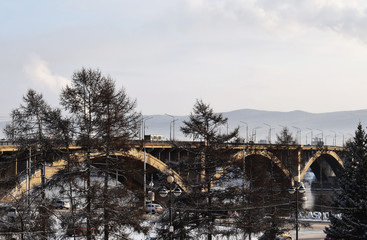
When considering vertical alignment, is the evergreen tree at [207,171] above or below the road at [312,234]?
above

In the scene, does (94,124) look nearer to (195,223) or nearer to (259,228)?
(195,223)

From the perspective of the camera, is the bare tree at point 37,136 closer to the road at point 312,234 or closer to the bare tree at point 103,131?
the bare tree at point 103,131

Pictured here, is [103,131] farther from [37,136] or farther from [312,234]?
[312,234]

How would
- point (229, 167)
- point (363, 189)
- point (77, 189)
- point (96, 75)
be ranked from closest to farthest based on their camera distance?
point (77, 189) < point (96, 75) < point (229, 167) < point (363, 189)

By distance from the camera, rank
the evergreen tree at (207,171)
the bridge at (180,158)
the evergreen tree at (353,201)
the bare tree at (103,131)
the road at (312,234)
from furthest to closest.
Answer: the road at (312,234) → the evergreen tree at (353,201) → the bridge at (180,158) → the evergreen tree at (207,171) → the bare tree at (103,131)

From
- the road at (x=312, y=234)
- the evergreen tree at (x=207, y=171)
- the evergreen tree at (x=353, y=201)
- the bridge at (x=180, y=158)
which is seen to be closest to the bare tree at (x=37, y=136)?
the bridge at (x=180, y=158)

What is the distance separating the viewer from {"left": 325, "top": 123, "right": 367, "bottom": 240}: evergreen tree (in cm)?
3784

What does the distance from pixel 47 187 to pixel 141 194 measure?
4.94 metres

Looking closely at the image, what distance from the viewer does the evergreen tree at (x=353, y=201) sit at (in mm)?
37844

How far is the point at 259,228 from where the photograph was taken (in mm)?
35500

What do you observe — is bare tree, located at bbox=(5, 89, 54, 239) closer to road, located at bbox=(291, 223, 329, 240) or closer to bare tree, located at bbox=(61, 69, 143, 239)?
bare tree, located at bbox=(61, 69, 143, 239)

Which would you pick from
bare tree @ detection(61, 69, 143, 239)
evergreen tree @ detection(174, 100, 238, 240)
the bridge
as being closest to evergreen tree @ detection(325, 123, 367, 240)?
the bridge

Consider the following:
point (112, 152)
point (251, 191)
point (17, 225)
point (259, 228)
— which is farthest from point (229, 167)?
point (17, 225)

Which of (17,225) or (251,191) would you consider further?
(251,191)
